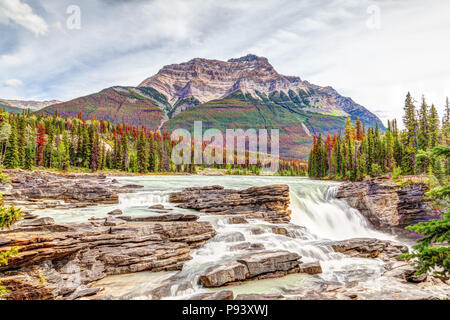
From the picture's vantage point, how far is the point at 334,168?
7094 centimetres

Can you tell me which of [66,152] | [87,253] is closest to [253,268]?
[87,253]

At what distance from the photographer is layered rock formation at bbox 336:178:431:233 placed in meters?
27.5

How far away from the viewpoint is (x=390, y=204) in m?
28.2

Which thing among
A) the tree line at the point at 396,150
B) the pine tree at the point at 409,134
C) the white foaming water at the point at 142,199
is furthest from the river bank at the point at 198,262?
the pine tree at the point at 409,134

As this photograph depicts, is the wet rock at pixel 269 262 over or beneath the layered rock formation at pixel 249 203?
beneath

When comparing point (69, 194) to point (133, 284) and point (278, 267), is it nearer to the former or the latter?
point (133, 284)

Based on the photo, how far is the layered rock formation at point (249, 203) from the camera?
22344 mm

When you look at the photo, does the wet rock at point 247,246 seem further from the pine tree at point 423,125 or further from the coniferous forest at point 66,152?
the coniferous forest at point 66,152

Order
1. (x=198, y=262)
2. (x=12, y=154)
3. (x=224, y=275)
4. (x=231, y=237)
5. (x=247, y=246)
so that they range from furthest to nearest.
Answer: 1. (x=12, y=154)
2. (x=231, y=237)
3. (x=247, y=246)
4. (x=198, y=262)
5. (x=224, y=275)

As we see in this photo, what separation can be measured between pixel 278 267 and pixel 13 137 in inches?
2564

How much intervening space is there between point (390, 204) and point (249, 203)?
18157mm

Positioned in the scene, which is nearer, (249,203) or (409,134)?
(249,203)

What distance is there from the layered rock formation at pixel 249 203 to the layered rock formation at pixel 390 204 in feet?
36.1

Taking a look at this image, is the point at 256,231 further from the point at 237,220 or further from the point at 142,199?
the point at 142,199
